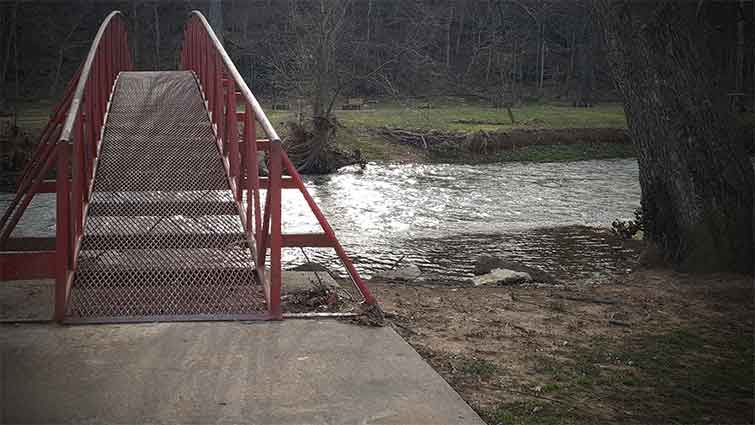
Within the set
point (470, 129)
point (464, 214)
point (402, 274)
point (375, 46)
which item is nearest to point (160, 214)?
point (402, 274)

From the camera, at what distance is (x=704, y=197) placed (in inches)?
321

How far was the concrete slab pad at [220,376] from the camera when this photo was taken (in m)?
3.51

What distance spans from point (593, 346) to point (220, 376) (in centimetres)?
277

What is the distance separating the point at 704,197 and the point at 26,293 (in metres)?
6.39

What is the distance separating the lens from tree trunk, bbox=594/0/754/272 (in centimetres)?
815

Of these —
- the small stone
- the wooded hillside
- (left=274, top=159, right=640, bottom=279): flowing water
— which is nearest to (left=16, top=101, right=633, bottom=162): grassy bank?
(left=274, top=159, right=640, bottom=279): flowing water

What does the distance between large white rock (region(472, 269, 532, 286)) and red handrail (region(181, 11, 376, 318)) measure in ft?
9.29

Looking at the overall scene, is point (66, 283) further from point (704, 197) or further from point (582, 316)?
point (704, 197)

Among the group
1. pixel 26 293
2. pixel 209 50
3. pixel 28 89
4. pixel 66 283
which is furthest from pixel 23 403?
pixel 28 89

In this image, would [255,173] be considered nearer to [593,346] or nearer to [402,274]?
[593,346]

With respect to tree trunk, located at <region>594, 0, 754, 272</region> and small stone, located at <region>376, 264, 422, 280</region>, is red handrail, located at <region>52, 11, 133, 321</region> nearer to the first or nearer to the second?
small stone, located at <region>376, 264, 422, 280</region>

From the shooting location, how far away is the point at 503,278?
8.84 meters

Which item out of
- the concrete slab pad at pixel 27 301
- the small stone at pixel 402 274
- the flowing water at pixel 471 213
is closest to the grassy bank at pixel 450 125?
the flowing water at pixel 471 213

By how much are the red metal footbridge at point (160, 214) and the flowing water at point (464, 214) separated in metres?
1.48
